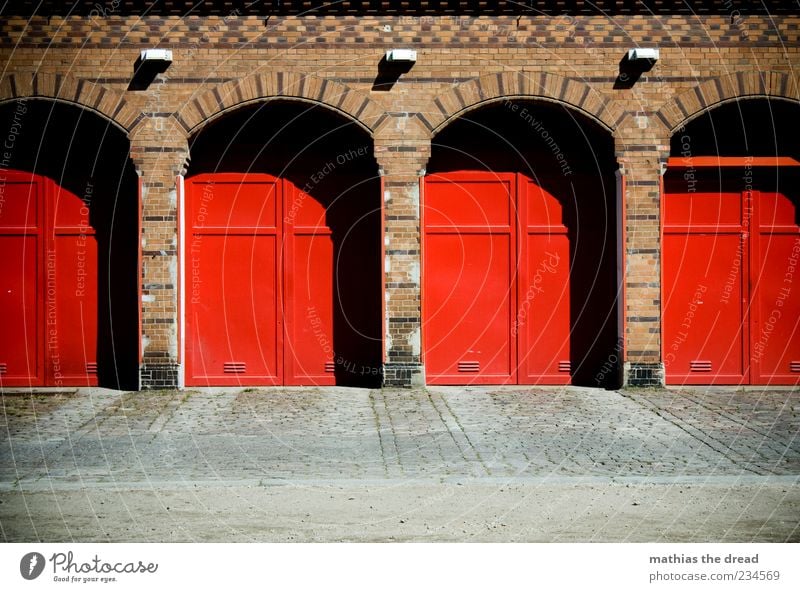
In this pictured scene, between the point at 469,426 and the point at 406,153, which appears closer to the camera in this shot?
the point at 469,426

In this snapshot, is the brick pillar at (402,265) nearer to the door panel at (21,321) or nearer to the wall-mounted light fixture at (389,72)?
the wall-mounted light fixture at (389,72)

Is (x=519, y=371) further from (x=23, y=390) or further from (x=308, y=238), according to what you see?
(x=23, y=390)

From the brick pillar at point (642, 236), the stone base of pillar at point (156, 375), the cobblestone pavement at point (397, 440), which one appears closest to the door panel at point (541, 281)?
the cobblestone pavement at point (397, 440)

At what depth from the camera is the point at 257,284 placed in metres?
14.1

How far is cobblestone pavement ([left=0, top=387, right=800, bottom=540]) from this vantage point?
8.02m

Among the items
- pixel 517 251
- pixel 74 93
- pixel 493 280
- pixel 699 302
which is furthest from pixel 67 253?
pixel 699 302

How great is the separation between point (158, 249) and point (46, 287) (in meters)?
2.14

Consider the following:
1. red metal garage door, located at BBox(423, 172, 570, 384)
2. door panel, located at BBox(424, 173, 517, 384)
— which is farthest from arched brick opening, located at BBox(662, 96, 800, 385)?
door panel, located at BBox(424, 173, 517, 384)

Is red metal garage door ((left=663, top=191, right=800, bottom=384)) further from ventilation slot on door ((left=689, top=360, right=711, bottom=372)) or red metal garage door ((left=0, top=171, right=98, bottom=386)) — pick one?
red metal garage door ((left=0, top=171, right=98, bottom=386))

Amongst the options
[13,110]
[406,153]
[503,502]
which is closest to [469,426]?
[503,502]

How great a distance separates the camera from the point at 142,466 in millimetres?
8664

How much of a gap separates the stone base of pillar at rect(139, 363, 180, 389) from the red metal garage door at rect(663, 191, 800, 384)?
7.75 m

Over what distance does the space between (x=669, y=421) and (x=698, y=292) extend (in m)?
3.73

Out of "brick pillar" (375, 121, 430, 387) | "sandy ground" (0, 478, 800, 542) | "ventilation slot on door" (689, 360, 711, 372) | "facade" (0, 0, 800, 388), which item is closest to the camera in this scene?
"sandy ground" (0, 478, 800, 542)
